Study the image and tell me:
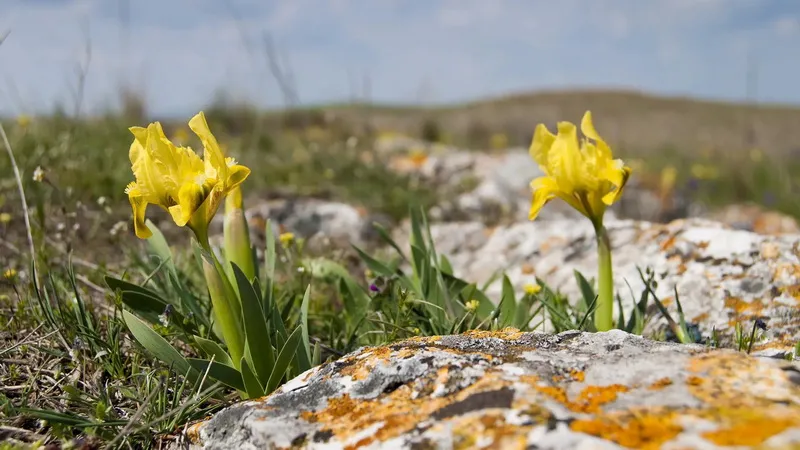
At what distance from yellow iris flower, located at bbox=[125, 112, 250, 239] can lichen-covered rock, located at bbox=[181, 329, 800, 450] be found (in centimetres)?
55

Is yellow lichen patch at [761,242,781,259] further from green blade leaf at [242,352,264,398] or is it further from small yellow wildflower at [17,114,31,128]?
small yellow wildflower at [17,114,31,128]

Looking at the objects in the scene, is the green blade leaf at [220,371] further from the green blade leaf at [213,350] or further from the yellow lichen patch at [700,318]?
the yellow lichen patch at [700,318]

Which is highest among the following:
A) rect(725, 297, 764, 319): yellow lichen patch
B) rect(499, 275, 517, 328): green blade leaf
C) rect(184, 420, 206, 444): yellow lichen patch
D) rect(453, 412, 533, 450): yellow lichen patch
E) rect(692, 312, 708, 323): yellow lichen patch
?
rect(453, 412, 533, 450): yellow lichen patch

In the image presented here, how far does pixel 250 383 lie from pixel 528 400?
860 millimetres

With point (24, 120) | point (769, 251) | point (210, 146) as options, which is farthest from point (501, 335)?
point (24, 120)

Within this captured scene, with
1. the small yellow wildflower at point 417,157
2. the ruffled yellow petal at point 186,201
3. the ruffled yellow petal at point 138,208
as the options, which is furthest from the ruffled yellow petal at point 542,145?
the small yellow wildflower at point 417,157

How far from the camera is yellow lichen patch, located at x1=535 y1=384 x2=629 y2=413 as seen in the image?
1.33 m

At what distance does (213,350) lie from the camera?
199 cm

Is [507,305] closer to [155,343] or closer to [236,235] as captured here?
[236,235]

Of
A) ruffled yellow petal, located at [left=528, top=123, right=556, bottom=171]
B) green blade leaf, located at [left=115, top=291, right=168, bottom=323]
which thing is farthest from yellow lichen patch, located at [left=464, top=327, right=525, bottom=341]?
green blade leaf, located at [left=115, top=291, right=168, bottom=323]

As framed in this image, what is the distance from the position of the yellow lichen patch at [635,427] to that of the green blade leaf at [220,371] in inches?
40.3

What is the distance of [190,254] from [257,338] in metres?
1.37

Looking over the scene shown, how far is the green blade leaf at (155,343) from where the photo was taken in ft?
6.08

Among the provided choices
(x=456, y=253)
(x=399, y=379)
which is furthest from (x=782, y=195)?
(x=399, y=379)
